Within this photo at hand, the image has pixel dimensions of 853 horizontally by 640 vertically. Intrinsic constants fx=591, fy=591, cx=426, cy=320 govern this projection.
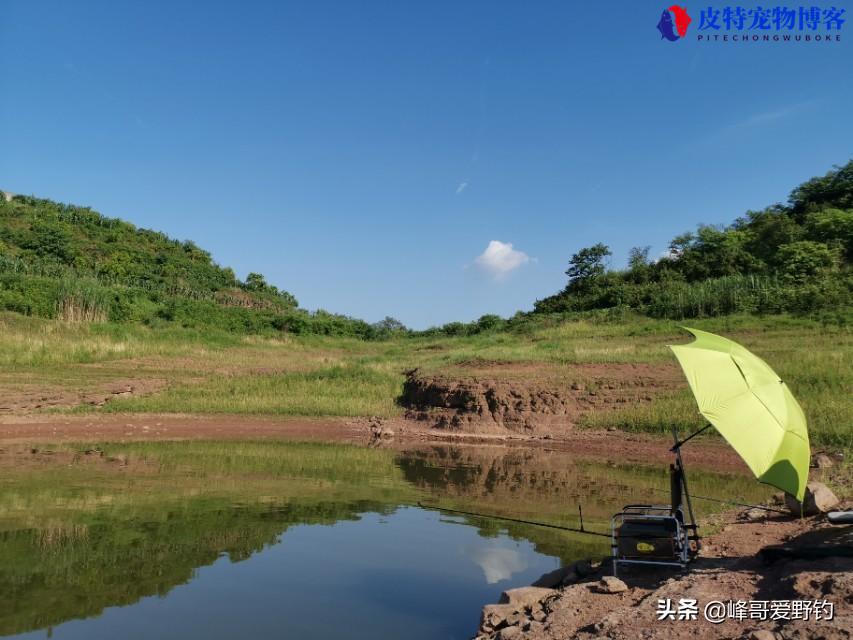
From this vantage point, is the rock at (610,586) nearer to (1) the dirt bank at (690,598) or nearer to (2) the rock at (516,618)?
(1) the dirt bank at (690,598)

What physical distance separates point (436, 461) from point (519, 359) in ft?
36.4

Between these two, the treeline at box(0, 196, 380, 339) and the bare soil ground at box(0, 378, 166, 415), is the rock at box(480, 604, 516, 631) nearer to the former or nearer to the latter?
the bare soil ground at box(0, 378, 166, 415)

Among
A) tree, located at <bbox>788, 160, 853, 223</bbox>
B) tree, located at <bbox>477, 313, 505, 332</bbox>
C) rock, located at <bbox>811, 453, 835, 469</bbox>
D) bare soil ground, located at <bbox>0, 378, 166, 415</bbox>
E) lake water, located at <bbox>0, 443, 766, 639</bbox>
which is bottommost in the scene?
lake water, located at <bbox>0, 443, 766, 639</bbox>

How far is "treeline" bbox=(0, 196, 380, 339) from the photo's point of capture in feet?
126

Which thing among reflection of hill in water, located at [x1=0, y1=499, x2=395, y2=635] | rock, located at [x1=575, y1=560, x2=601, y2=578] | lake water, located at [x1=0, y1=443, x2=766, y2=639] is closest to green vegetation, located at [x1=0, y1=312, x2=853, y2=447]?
lake water, located at [x1=0, y1=443, x2=766, y2=639]

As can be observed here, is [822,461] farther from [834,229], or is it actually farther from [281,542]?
[834,229]

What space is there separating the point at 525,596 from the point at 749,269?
4716 centimetres

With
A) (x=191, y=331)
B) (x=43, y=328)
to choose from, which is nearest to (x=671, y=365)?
(x=191, y=331)

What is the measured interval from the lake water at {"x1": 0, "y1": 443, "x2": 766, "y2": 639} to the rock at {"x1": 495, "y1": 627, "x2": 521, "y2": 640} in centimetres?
110

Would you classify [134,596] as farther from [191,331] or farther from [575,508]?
[191,331]

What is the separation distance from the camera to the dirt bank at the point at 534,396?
23219mm

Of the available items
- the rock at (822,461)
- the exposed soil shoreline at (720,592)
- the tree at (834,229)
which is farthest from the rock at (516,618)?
the tree at (834,229)

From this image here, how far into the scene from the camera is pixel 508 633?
552 cm

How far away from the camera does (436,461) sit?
718 inches
